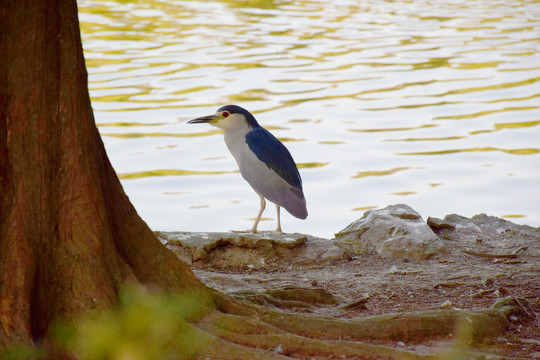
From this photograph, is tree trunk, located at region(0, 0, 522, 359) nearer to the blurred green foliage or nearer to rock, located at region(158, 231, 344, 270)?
the blurred green foliage

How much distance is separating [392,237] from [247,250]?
3.52 feet

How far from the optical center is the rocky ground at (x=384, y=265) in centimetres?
470

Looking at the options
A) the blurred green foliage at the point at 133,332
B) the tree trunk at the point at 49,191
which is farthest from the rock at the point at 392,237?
the blurred green foliage at the point at 133,332

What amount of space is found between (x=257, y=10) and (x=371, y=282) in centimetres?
1771

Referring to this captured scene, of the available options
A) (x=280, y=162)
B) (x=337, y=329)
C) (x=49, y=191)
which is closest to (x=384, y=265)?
(x=280, y=162)

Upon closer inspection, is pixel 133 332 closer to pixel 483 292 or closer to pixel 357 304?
pixel 357 304

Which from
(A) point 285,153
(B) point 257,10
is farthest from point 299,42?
(A) point 285,153

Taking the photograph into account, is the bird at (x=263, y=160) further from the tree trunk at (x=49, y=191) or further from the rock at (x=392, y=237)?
the tree trunk at (x=49, y=191)

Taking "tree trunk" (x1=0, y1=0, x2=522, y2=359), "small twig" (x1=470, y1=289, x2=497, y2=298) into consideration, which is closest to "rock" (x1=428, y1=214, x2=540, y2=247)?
"small twig" (x1=470, y1=289, x2=497, y2=298)

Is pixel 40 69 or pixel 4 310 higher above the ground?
pixel 40 69

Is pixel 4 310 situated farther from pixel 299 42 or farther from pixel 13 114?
pixel 299 42

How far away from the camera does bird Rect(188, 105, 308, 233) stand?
6.29 metres

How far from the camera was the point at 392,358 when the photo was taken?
356 cm

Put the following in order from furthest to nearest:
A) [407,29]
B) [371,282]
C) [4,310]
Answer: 1. [407,29]
2. [371,282]
3. [4,310]
